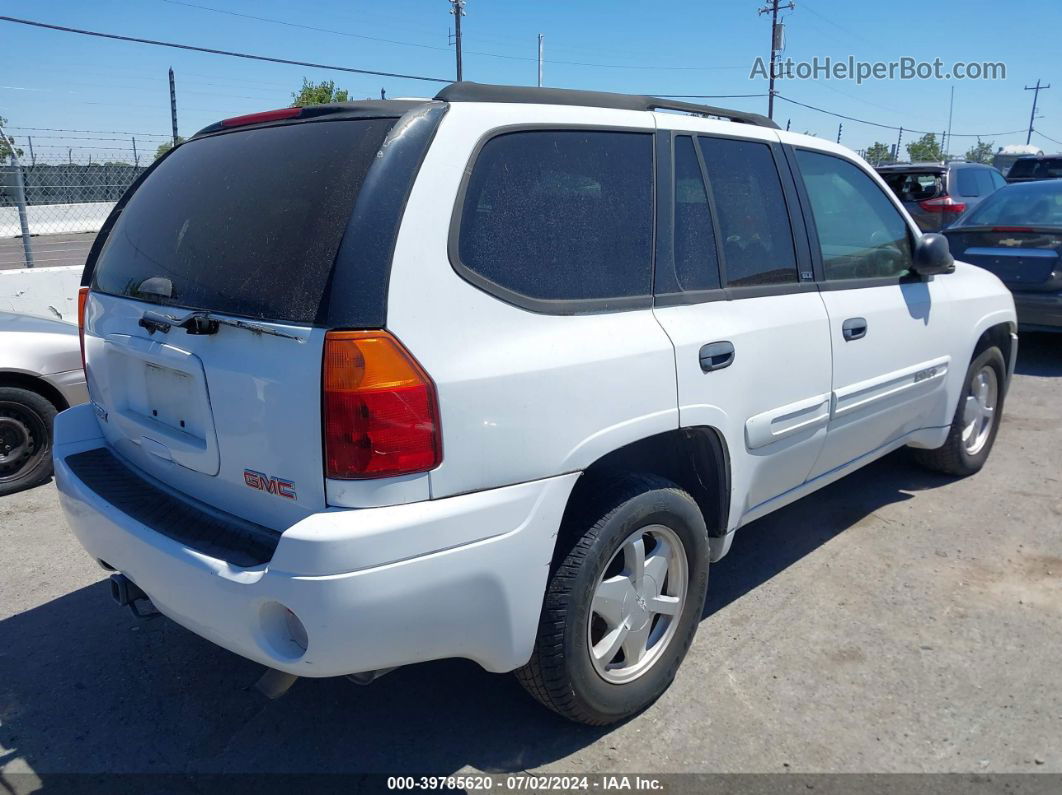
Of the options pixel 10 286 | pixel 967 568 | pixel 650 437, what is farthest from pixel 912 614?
pixel 10 286

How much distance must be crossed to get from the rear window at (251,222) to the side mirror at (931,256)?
288 cm

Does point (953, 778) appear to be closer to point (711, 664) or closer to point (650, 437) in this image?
point (711, 664)

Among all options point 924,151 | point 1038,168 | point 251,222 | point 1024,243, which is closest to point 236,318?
point 251,222

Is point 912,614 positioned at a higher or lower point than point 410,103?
lower

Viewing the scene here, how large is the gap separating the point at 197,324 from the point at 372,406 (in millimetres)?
647

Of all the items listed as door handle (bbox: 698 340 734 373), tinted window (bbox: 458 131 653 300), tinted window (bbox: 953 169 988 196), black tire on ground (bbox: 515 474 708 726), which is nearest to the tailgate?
tinted window (bbox: 458 131 653 300)

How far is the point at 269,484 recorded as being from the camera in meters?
2.19

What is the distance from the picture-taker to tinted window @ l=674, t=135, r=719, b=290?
9.40ft

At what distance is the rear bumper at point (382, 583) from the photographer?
6.56 ft

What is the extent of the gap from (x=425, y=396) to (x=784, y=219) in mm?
2000

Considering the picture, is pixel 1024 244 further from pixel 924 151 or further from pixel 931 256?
pixel 924 151

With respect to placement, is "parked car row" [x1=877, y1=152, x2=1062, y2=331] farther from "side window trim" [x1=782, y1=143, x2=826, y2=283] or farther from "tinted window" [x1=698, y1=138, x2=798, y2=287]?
"tinted window" [x1=698, y1=138, x2=798, y2=287]

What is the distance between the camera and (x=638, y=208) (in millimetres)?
2748

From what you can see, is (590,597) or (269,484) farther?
(590,597)
